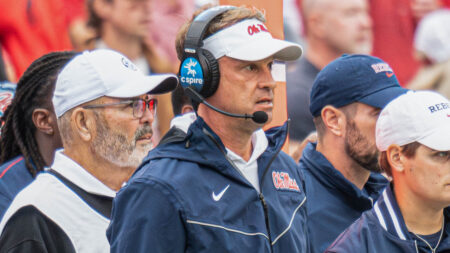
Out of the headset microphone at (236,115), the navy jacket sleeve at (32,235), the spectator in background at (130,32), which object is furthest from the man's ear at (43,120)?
the spectator in background at (130,32)

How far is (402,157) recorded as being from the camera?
2844mm

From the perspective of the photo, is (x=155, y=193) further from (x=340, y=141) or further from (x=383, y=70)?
(x=383, y=70)

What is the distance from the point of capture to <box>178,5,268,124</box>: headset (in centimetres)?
253

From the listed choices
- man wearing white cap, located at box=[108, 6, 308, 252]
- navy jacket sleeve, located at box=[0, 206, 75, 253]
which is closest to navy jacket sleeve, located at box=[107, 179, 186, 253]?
man wearing white cap, located at box=[108, 6, 308, 252]

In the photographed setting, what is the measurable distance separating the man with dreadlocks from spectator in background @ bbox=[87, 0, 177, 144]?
1.63 metres

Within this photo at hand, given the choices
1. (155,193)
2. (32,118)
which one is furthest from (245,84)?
(32,118)

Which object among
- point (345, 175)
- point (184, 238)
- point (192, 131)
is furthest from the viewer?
point (345, 175)

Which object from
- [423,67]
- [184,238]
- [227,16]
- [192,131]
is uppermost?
[227,16]

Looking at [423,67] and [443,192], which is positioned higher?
[443,192]

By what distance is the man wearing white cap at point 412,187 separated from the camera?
2.68 m

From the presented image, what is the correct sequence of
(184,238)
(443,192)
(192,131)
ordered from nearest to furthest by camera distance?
(184,238) → (192,131) → (443,192)

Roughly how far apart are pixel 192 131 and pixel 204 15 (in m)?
0.41

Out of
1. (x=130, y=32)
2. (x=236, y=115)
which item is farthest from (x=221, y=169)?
(x=130, y=32)

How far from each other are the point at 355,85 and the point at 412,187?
0.75 m
